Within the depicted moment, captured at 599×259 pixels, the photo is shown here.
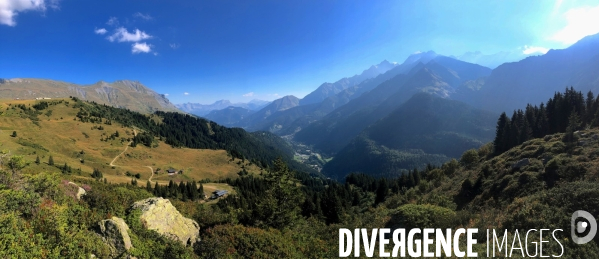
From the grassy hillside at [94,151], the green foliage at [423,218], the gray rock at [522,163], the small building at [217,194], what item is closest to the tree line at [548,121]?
the gray rock at [522,163]

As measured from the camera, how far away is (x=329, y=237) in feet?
72.0

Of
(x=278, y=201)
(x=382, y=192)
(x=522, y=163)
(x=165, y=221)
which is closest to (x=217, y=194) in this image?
(x=382, y=192)

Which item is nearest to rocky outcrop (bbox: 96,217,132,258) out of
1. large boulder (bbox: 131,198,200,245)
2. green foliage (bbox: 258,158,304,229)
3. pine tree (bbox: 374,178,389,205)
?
large boulder (bbox: 131,198,200,245)

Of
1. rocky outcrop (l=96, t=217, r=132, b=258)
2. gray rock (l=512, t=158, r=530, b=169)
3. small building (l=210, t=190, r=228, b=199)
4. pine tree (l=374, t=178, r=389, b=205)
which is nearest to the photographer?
rocky outcrop (l=96, t=217, r=132, b=258)

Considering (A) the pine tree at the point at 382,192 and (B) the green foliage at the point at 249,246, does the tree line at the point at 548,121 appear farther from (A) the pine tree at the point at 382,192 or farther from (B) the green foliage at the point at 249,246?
(B) the green foliage at the point at 249,246

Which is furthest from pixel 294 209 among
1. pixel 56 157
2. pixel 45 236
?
pixel 56 157

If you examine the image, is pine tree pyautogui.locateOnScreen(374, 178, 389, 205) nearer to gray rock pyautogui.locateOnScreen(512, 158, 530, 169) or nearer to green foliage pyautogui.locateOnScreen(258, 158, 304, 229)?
gray rock pyautogui.locateOnScreen(512, 158, 530, 169)

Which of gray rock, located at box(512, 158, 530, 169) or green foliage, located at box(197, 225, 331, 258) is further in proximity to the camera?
gray rock, located at box(512, 158, 530, 169)

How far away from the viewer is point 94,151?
378 feet

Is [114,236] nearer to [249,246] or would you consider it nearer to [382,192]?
[249,246]

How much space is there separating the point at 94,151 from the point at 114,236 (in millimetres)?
137189

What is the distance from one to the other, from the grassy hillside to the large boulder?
274 feet

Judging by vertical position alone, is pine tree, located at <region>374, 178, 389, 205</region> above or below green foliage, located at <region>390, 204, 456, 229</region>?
below

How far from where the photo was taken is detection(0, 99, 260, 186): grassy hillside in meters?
92.2
